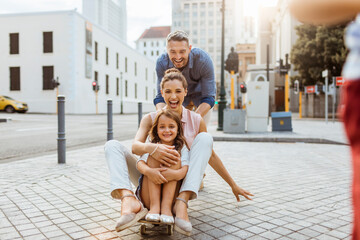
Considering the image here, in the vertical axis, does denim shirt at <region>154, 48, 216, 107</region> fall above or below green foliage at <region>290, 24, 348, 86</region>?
below

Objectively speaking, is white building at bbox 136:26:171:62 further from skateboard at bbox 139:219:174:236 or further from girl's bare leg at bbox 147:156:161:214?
girl's bare leg at bbox 147:156:161:214

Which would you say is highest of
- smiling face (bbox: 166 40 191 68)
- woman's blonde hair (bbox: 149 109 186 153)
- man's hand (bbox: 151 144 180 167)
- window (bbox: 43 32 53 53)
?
window (bbox: 43 32 53 53)

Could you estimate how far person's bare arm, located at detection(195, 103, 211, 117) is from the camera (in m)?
3.51

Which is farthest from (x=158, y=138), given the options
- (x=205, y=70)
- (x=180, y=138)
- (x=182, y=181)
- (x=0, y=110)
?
(x=0, y=110)

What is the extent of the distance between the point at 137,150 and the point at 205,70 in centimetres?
146

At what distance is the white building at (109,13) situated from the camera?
136250 mm

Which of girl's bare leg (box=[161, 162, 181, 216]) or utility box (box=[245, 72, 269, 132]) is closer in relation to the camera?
girl's bare leg (box=[161, 162, 181, 216])

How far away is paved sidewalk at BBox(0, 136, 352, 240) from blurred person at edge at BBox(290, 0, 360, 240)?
1.63 meters

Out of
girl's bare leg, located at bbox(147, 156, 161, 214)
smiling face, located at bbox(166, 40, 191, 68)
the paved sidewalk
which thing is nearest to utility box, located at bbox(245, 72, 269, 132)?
the paved sidewalk

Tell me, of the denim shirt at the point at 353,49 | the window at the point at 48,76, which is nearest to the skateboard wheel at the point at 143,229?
the denim shirt at the point at 353,49

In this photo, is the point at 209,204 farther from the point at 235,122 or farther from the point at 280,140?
the point at 235,122

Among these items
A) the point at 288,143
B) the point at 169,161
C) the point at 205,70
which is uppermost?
the point at 205,70

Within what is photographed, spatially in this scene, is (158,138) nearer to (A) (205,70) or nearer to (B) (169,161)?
(B) (169,161)

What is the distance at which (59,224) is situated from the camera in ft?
8.79
